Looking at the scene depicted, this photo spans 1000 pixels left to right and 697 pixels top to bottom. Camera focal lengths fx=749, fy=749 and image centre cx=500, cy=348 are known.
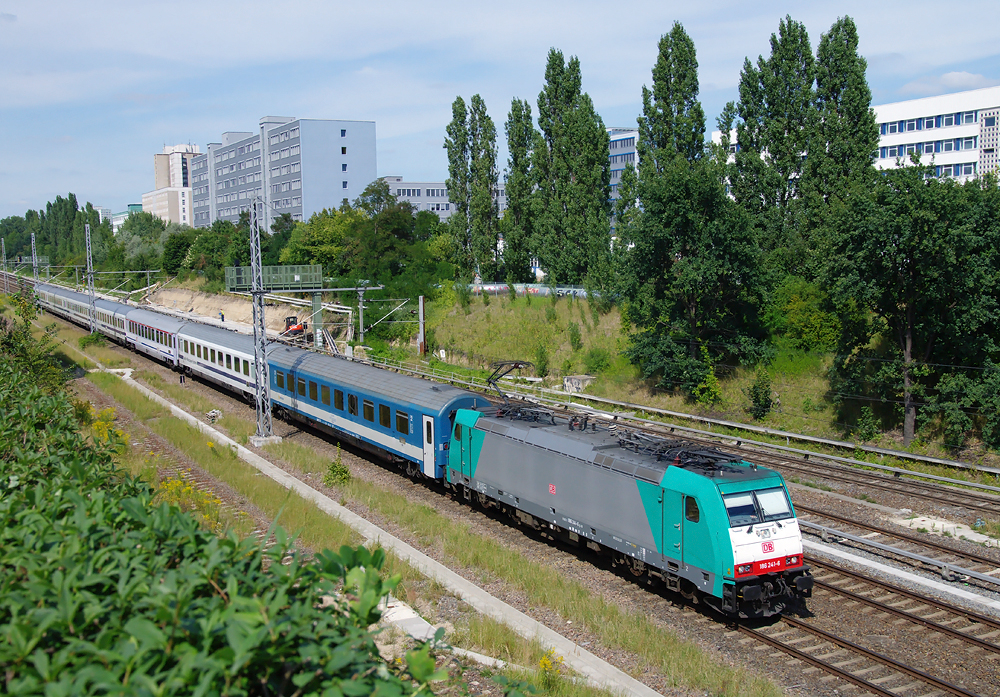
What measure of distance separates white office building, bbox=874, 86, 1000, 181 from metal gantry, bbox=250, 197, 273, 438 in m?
46.5

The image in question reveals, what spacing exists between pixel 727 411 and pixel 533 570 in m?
18.8

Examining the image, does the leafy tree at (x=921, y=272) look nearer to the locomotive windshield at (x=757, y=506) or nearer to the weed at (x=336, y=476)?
the locomotive windshield at (x=757, y=506)

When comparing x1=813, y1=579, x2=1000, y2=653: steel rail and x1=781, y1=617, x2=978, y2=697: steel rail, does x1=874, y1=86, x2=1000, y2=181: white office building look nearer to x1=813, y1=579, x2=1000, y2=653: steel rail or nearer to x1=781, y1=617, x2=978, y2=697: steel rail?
x1=813, y1=579, x2=1000, y2=653: steel rail

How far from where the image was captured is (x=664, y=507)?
1373cm

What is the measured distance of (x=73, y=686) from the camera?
4.03 m

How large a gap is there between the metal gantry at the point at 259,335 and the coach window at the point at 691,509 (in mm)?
17652

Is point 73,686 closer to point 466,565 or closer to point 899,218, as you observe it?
point 466,565

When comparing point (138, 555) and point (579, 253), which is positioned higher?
point (579, 253)

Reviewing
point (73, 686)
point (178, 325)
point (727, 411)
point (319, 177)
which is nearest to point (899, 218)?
point (727, 411)

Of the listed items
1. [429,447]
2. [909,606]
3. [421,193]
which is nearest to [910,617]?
[909,606]

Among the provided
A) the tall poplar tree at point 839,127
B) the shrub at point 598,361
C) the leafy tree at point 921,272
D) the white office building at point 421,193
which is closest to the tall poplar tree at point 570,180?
the shrub at point 598,361

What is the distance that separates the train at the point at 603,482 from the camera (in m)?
13.0

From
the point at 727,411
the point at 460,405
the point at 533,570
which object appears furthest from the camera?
the point at 727,411

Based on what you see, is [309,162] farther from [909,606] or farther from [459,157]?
[909,606]
